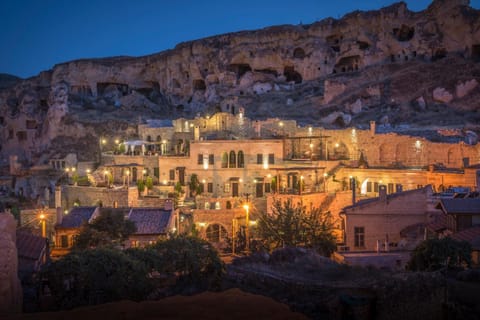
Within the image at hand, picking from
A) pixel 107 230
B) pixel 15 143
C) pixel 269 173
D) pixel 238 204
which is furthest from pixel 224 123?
pixel 15 143

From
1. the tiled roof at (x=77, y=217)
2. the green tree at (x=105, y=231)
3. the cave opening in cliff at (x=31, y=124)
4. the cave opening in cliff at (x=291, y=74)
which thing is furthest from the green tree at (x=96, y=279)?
the cave opening in cliff at (x=291, y=74)

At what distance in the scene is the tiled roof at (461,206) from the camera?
67.4 feet

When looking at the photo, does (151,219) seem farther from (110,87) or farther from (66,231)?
(110,87)

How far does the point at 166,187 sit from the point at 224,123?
824 cm

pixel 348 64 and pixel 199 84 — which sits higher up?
pixel 348 64

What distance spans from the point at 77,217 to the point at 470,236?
58.8 feet

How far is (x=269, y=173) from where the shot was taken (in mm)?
36406

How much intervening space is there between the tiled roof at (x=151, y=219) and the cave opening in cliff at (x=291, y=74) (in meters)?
32.1

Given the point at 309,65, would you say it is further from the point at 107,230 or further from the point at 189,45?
the point at 107,230

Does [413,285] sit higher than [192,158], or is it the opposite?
[192,158]

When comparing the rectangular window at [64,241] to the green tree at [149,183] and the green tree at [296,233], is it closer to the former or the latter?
the green tree at [296,233]

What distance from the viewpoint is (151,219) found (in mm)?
26797

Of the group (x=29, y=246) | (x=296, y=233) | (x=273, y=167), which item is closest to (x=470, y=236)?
(x=296, y=233)

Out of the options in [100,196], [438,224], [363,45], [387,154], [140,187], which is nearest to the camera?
[438,224]
